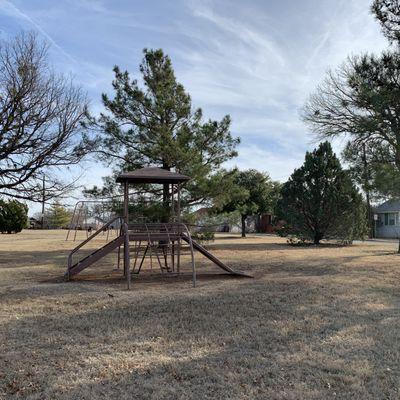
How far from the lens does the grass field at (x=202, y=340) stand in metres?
3.83

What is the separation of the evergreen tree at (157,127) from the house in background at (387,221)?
79.5 ft

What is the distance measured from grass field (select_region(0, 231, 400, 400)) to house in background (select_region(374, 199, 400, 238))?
30.0 metres

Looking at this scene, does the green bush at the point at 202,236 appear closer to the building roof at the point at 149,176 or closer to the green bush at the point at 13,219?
the building roof at the point at 149,176

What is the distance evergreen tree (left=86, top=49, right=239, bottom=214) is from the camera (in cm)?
1695

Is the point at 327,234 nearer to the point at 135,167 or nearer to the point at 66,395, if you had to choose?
the point at 135,167

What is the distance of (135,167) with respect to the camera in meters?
17.5

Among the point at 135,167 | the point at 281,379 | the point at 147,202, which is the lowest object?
the point at 281,379

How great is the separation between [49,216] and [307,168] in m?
39.0

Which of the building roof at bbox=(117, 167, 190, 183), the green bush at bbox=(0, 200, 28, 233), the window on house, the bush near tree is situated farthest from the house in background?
the bush near tree

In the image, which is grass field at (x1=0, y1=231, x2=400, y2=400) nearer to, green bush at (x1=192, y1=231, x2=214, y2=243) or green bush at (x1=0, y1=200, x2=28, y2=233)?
green bush at (x1=192, y1=231, x2=214, y2=243)

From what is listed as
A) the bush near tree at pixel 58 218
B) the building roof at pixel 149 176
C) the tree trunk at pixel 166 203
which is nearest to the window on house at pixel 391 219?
the tree trunk at pixel 166 203

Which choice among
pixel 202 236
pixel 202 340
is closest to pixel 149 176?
pixel 202 340

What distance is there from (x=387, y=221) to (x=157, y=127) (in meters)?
28.0

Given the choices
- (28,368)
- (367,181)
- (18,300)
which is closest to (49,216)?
(367,181)
